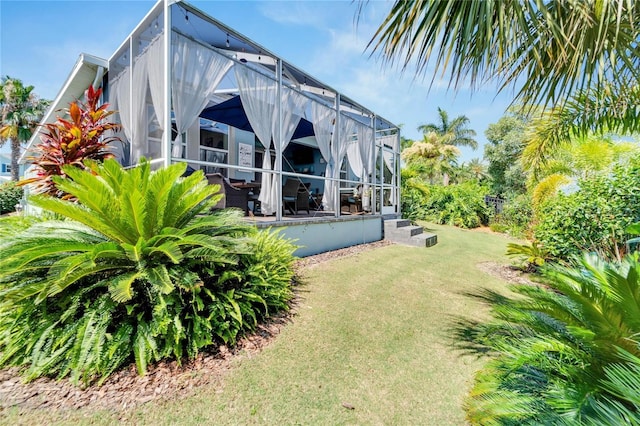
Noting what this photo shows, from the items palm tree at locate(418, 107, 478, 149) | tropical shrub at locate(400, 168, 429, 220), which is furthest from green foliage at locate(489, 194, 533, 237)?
palm tree at locate(418, 107, 478, 149)

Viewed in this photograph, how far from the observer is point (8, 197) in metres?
16.2

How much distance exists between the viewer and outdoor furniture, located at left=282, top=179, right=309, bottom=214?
290 inches

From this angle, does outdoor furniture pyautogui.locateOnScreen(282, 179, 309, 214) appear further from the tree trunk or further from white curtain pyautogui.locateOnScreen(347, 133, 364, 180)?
the tree trunk

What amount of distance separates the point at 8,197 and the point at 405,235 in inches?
885

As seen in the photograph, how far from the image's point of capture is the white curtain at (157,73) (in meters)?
4.79

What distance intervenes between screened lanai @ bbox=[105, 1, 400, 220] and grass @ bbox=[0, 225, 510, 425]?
2912 mm

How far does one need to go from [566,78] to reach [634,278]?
245cm

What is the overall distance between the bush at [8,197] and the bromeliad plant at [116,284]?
19.2 metres

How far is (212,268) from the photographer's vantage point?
3260 millimetres

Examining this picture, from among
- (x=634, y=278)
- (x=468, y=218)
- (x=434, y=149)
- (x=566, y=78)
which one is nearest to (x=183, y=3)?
(x=566, y=78)

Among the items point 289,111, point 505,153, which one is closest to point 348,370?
point 289,111

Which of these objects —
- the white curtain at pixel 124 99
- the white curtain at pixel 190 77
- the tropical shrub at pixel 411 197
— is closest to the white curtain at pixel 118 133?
the white curtain at pixel 124 99

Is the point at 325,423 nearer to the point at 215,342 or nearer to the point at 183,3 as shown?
the point at 215,342

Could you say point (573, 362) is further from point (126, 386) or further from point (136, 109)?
point (136, 109)
